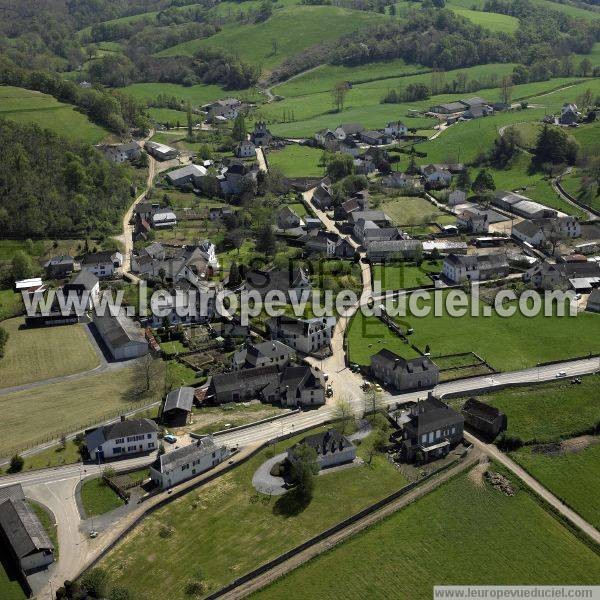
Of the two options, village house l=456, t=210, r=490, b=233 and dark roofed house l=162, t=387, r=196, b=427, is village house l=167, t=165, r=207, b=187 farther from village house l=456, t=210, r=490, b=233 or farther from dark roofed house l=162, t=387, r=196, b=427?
dark roofed house l=162, t=387, r=196, b=427

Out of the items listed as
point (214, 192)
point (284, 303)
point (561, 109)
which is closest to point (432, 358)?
point (284, 303)

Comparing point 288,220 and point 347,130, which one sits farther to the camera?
point 347,130

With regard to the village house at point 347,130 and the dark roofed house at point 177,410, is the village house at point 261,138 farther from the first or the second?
the dark roofed house at point 177,410

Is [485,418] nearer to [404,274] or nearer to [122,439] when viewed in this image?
[122,439]

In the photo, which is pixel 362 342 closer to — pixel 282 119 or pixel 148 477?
pixel 148 477

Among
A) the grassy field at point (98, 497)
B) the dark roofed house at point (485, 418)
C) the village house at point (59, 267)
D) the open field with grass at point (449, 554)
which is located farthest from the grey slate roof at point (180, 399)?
the village house at point (59, 267)

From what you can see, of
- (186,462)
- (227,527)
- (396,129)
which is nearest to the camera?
(227,527)

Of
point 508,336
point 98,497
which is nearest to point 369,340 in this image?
point 508,336
